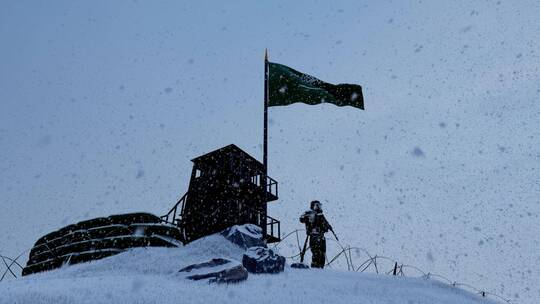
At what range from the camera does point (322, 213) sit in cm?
1081

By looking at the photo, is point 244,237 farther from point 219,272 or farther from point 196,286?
point 196,286

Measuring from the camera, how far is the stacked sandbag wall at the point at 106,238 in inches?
355

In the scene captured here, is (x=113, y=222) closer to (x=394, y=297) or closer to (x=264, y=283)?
(x=264, y=283)

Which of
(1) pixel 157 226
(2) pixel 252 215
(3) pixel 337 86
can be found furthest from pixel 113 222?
(2) pixel 252 215

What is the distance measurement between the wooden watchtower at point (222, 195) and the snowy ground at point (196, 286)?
975 centimetres

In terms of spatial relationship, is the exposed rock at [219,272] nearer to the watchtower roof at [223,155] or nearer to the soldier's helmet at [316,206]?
the soldier's helmet at [316,206]

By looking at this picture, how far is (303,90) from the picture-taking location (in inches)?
513

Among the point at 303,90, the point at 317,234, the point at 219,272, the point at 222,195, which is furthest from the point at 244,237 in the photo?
the point at 222,195

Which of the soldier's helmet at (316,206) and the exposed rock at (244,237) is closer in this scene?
the exposed rock at (244,237)

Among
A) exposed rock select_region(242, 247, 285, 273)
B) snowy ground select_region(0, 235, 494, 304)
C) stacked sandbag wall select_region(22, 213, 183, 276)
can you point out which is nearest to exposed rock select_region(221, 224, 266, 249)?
snowy ground select_region(0, 235, 494, 304)

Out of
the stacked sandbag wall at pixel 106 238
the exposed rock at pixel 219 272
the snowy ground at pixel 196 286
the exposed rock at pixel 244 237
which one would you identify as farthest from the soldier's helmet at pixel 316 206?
the exposed rock at pixel 219 272

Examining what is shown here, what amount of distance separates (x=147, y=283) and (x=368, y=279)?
158 inches

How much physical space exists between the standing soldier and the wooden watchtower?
312 inches

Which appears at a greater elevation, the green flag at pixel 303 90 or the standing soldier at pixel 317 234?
the green flag at pixel 303 90
